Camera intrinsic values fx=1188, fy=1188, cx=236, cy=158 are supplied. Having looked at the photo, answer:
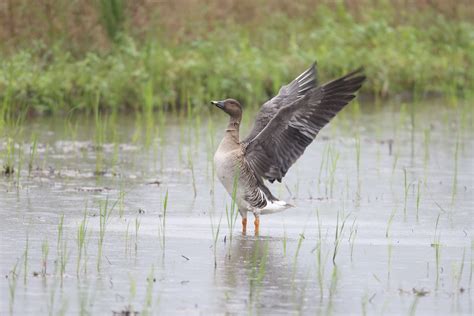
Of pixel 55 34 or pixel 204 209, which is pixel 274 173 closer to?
pixel 204 209

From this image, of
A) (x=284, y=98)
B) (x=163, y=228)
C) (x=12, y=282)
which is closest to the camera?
(x=12, y=282)

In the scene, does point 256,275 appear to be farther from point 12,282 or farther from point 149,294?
point 12,282

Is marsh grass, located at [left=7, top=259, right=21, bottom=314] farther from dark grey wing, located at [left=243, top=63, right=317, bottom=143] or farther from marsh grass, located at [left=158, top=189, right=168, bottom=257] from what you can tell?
dark grey wing, located at [left=243, top=63, right=317, bottom=143]

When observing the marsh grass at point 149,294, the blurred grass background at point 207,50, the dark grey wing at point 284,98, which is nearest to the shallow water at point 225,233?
the marsh grass at point 149,294

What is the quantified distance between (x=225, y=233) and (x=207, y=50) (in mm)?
9394

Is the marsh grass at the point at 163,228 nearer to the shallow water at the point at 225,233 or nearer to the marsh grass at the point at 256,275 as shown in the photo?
the shallow water at the point at 225,233

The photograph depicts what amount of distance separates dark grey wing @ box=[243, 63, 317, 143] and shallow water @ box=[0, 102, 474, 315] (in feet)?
2.70

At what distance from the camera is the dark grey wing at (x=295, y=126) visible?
8.98 meters

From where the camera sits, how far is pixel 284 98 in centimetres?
996

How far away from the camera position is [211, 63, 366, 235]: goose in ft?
29.5

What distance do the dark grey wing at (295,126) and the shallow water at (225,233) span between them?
58 cm

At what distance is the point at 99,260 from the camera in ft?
25.0

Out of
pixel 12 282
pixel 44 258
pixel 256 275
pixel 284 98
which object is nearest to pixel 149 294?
pixel 12 282

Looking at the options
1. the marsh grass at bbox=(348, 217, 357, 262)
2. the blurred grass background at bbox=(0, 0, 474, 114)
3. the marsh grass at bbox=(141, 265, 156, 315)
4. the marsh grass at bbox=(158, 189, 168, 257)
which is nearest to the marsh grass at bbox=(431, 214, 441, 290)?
the marsh grass at bbox=(348, 217, 357, 262)
